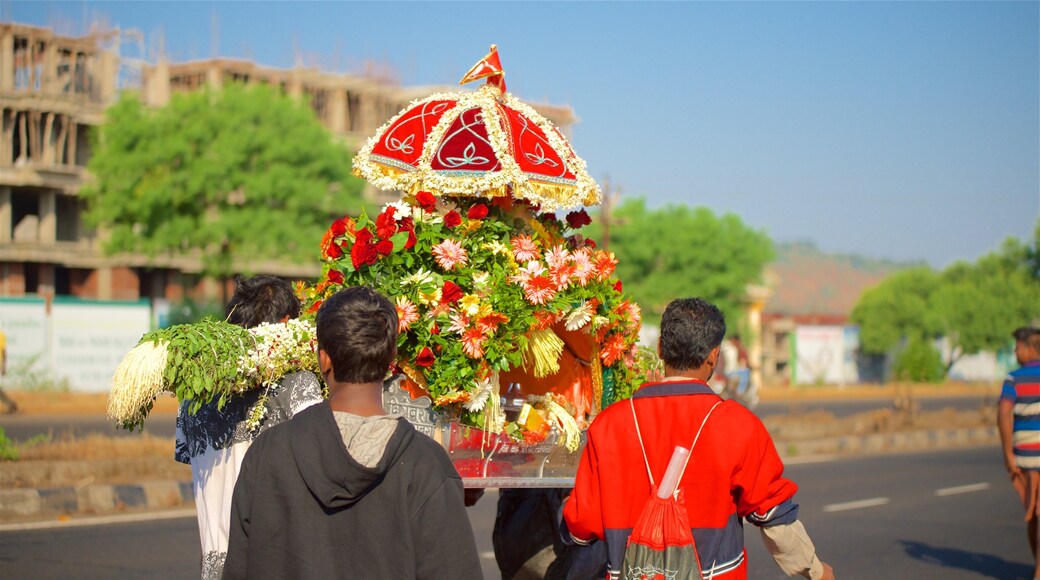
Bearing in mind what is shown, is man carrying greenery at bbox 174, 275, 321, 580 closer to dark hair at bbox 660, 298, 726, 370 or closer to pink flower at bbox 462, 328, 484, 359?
pink flower at bbox 462, 328, 484, 359

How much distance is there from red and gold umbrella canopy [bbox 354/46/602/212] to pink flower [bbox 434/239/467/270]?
0.34 m

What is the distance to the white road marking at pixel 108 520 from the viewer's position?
10.6 metres

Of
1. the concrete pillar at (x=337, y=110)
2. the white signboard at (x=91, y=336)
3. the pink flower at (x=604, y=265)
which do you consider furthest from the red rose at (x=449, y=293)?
the concrete pillar at (x=337, y=110)

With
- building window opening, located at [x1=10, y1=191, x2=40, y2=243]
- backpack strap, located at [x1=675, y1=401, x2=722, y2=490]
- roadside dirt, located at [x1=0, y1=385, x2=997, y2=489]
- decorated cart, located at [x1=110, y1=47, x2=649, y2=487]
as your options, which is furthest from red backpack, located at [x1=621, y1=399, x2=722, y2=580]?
building window opening, located at [x1=10, y1=191, x2=40, y2=243]

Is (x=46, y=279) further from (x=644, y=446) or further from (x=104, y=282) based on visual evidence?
(x=644, y=446)

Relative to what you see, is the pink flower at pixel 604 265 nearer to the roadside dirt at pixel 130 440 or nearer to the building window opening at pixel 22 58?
the roadside dirt at pixel 130 440

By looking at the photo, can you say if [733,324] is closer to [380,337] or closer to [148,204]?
[148,204]

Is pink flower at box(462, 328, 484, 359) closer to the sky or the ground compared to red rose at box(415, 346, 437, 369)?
closer to the sky

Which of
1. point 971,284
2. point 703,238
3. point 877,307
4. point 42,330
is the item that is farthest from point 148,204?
point 971,284

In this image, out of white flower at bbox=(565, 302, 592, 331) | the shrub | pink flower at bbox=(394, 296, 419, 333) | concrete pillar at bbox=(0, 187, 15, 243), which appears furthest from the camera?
the shrub

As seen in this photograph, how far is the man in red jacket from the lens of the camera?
400 cm

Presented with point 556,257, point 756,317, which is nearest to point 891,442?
point 556,257

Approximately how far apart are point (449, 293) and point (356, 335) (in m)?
2.18

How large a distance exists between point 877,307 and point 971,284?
6453 millimetres
